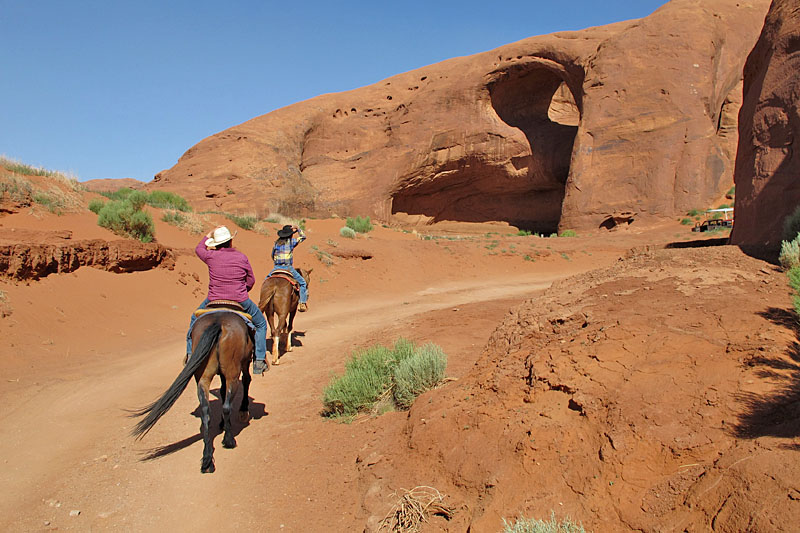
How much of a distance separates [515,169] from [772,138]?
24564 mm

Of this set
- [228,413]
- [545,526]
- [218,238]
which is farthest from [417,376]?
[545,526]

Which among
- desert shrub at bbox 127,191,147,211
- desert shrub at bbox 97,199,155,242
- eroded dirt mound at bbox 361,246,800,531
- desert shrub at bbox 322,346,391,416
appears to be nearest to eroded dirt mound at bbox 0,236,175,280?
desert shrub at bbox 97,199,155,242

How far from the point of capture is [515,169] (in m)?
33.4

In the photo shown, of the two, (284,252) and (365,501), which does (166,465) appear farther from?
(284,252)

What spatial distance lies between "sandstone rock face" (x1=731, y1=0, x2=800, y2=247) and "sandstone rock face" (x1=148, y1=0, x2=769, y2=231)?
17439 millimetres

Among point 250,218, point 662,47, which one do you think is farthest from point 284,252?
point 662,47

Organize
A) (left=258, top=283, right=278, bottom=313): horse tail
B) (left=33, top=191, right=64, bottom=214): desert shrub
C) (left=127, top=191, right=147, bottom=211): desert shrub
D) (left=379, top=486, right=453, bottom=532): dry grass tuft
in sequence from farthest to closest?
(left=127, top=191, right=147, bottom=211): desert shrub, (left=33, top=191, right=64, bottom=214): desert shrub, (left=258, top=283, right=278, bottom=313): horse tail, (left=379, top=486, right=453, bottom=532): dry grass tuft

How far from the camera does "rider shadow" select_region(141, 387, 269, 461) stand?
17.1 feet

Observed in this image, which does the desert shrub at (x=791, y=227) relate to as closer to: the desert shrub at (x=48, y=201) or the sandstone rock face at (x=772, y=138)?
the sandstone rock face at (x=772, y=138)

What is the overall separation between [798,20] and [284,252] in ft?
34.9

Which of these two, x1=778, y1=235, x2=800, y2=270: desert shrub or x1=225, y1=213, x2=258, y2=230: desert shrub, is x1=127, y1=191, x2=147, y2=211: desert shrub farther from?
x1=778, y1=235, x2=800, y2=270: desert shrub

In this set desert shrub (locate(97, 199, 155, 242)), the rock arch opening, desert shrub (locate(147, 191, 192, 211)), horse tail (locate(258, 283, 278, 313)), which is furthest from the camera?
the rock arch opening

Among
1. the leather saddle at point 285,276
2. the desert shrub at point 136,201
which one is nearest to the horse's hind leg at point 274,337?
the leather saddle at point 285,276

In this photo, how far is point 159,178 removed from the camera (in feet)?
112
